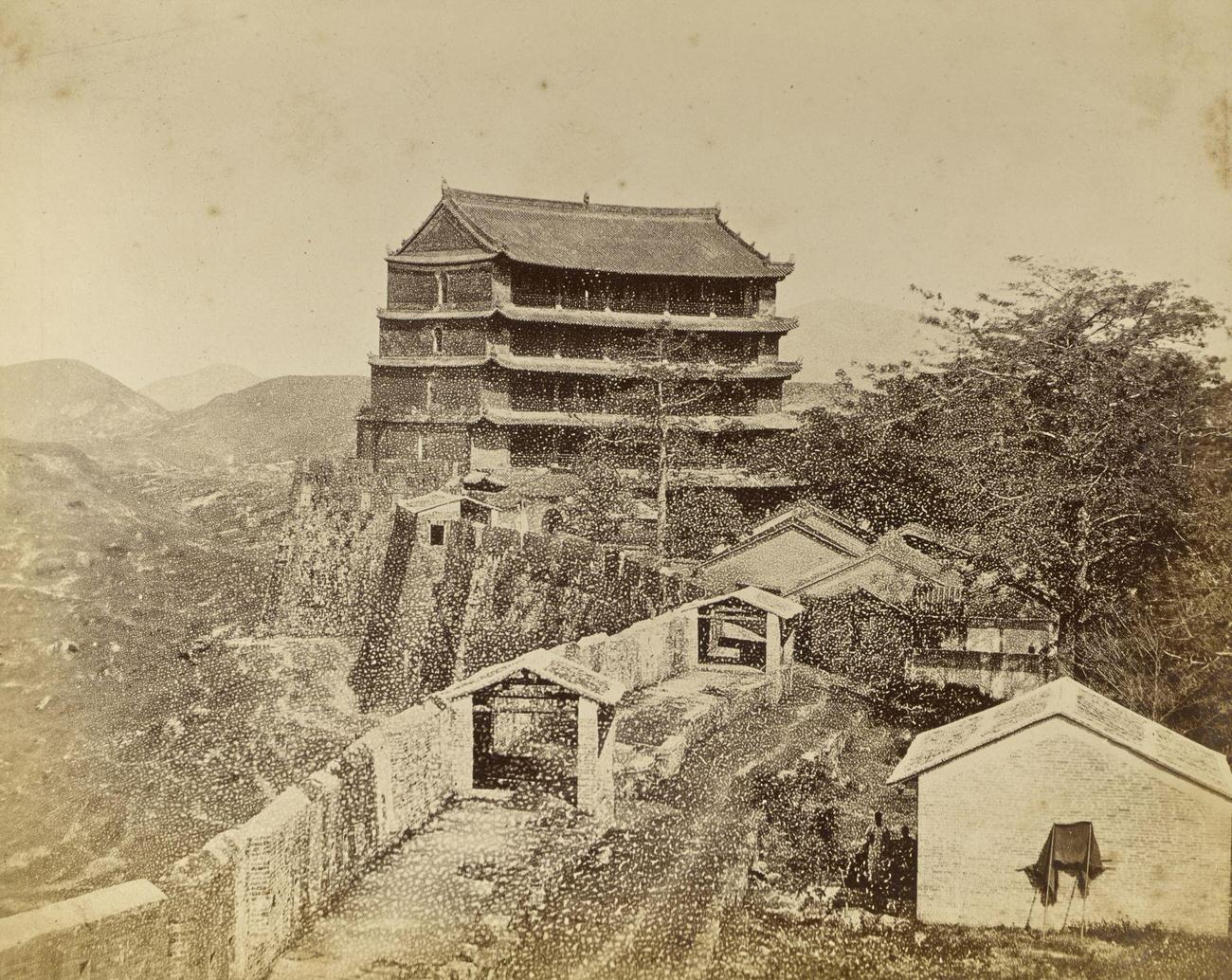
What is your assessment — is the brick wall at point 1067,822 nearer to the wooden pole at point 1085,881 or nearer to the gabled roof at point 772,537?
the wooden pole at point 1085,881

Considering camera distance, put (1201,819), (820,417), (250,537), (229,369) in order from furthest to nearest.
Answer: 1. (820,417)
2. (250,537)
3. (229,369)
4. (1201,819)

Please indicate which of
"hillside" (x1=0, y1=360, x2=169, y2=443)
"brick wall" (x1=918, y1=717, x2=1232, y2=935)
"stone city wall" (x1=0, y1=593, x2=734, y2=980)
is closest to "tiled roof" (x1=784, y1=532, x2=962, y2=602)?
"brick wall" (x1=918, y1=717, x2=1232, y2=935)

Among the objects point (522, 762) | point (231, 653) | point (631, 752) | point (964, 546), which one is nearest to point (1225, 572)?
point (964, 546)

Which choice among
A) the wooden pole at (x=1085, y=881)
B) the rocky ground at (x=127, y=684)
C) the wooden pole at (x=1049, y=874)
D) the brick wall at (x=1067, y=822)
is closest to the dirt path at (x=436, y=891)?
the rocky ground at (x=127, y=684)

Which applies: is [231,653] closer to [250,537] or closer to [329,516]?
[250,537]

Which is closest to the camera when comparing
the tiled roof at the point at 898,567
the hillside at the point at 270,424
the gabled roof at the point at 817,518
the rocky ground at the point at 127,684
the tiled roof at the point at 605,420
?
the rocky ground at the point at 127,684

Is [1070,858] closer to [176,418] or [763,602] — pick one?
[763,602]

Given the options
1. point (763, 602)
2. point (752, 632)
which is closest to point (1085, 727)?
point (763, 602)

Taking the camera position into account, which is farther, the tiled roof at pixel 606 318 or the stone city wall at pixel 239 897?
the tiled roof at pixel 606 318
